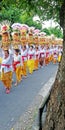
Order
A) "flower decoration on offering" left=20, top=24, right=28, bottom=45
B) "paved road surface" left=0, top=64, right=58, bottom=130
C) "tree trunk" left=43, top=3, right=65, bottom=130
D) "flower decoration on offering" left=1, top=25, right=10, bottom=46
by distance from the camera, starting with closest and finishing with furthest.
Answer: "tree trunk" left=43, top=3, right=65, bottom=130 → "paved road surface" left=0, top=64, right=58, bottom=130 → "flower decoration on offering" left=1, top=25, right=10, bottom=46 → "flower decoration on offering" left=20, top=24, right=28, bottom=45

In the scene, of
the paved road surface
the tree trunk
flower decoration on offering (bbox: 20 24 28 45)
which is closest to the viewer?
the tree trunk

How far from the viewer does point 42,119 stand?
6.72 meters

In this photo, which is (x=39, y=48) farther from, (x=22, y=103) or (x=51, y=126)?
(x=51, y=126)

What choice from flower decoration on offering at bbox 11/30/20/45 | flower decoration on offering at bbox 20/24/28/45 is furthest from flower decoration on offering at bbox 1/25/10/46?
flower decoration on offering at bbox 20/24/28/45

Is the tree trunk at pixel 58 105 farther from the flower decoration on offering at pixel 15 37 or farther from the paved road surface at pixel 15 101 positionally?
the flower decoration on offering at pixel 15 37

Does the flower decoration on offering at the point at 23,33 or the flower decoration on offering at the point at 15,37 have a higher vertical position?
the flower decoration on offering at the point at 15,37

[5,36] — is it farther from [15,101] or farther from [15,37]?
[15,101]

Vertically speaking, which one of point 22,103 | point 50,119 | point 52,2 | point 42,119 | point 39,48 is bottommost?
point 39,48

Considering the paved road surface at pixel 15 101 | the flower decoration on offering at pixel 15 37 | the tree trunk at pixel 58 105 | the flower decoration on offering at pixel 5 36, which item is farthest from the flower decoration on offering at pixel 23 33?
the tree trunk at pixel 58 105

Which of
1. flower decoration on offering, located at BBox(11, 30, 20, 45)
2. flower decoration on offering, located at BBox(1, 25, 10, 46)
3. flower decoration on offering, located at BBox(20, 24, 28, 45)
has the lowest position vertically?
flower decoration on offering, located at BBox(20, 24, 28, 45)

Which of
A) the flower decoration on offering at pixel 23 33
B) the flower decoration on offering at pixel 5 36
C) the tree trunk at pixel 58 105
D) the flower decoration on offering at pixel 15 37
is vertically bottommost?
the flower decoration on offering at pixel 23 33

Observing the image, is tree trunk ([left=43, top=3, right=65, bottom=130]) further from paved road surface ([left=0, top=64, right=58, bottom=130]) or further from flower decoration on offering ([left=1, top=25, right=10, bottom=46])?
flower decoration on offering ([left=1, top=25, right=10, bottom=46])

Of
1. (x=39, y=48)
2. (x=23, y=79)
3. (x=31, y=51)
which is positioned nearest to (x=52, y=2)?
(x=23, y=79)

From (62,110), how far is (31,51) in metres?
16.4
